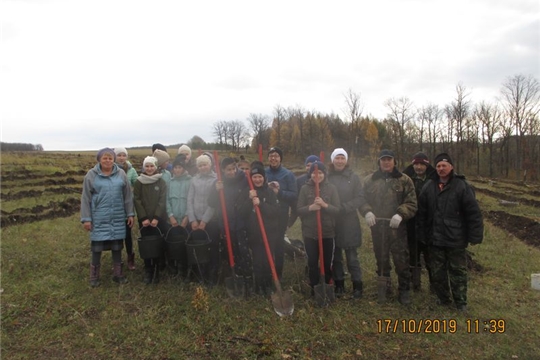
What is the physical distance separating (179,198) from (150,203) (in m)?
0.43

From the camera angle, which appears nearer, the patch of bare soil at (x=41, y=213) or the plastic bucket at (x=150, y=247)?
the plastic bucket at (x=150, y=247)

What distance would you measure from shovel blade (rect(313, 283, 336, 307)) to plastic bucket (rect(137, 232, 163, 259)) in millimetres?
2244

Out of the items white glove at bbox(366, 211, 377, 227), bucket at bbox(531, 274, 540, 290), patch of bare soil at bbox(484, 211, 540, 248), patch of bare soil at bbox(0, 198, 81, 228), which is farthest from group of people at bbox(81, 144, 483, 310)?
patch of bare soil at bbox(0, 198, 81, 228)

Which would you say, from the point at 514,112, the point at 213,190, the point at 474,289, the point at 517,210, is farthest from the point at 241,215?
the point at 514,112

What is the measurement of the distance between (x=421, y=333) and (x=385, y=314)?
49 centimetres

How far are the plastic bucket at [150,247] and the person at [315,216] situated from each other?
205 centimetres

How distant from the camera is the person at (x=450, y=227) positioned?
14.2 ft

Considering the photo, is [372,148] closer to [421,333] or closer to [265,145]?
[265,145]

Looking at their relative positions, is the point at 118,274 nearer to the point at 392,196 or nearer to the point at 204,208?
the point at 204,208

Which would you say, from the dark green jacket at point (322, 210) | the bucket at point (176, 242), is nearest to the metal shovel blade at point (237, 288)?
the bucket at point (176, 242)

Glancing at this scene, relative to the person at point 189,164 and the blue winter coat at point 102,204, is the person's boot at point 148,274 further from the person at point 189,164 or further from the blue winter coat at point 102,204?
the person at point 189,164

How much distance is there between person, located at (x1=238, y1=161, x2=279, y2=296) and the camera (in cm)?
456

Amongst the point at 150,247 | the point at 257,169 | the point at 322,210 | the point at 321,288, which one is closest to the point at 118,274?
the point at 150,247

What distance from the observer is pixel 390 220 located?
4.54 meters
